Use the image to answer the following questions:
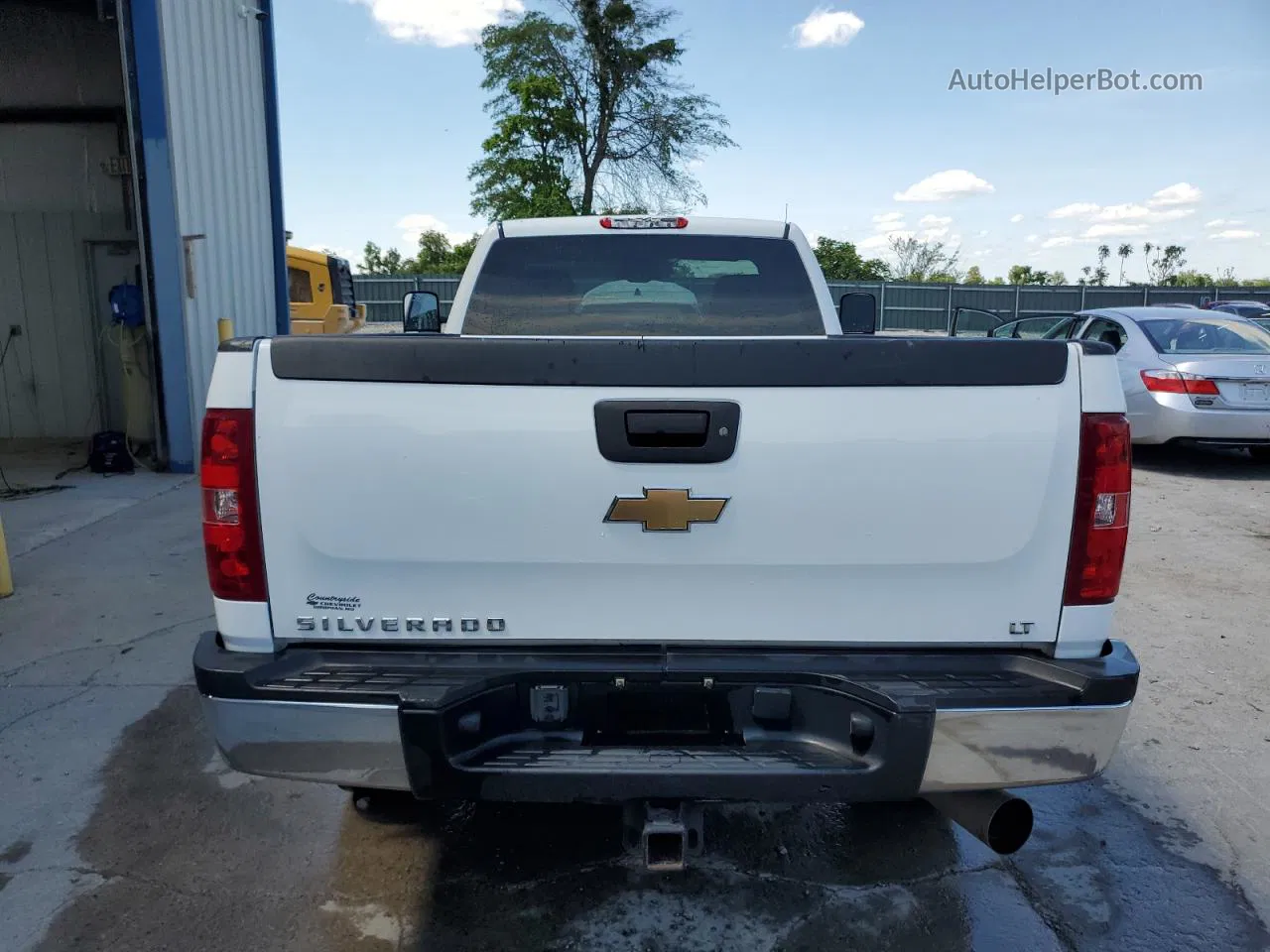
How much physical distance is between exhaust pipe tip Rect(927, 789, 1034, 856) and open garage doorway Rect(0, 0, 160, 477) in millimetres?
10575

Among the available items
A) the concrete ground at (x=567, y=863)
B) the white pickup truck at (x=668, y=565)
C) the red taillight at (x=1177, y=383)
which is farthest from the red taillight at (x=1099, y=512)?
the red taillight at (x=1177, y=383)

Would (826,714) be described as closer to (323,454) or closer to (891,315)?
(323,454)

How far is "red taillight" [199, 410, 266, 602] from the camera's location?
7.43 ft

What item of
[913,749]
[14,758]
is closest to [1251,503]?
[913,749]

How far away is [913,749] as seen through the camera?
2209 millimetres

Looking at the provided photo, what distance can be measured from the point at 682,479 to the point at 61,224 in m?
11.3

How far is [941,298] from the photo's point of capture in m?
34.0

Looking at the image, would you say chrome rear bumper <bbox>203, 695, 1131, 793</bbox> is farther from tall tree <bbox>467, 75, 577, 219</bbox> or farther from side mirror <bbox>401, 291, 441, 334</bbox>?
tall tree <bbox>467, 75, 577, 219</bbox>

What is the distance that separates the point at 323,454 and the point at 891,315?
3398cm

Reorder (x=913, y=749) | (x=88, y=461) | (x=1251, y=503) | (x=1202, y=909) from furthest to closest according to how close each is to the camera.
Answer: (x=88, y=461) < (x=1251, y=503) < (x=1202, y=909) < (x=913, y=749)

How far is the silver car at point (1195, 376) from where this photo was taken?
919cm

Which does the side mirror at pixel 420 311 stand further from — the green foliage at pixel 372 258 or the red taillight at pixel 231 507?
the green foliage at pixel 372 258

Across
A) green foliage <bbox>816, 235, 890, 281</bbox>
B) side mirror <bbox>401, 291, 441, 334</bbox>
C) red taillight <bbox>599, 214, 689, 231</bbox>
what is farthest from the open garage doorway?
green foliage <bbox>816, 235, 890, 281</bbox>

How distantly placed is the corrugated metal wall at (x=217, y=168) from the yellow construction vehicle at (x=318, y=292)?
15.2ft
